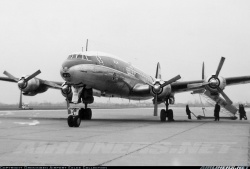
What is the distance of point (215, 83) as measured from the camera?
21500 millimetres

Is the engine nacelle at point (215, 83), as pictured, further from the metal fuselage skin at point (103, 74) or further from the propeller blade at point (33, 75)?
the propeller blade at point (33, 75)

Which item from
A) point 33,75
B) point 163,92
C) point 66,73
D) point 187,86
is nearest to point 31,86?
point 33,75

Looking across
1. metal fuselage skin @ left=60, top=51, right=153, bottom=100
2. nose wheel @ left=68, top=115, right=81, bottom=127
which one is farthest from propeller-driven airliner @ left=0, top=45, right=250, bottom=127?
nose wheel @ left=68, top=115, right=81, bottom=127

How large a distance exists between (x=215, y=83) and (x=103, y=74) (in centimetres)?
778

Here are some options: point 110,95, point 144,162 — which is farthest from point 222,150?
point 110,95

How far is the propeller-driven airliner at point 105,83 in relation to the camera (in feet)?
61.0

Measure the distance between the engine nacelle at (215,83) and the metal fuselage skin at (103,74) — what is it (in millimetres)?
4230

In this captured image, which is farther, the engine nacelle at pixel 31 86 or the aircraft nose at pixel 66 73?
the engine nacelle at pixel 31 86

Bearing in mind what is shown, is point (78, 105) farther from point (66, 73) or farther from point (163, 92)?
point (163, 92)

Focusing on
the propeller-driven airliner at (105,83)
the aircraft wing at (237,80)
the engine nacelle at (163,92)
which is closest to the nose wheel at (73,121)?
the propeller-driven airliner at (105,83)

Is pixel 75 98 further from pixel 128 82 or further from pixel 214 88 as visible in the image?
pixel 214 88

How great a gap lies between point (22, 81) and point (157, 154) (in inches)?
671

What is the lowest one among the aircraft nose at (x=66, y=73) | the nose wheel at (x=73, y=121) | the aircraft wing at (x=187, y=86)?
the nose wheel at (x=73, y=121)

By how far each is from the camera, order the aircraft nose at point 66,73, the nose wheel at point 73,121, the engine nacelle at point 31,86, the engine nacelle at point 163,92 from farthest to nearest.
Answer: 1. the engine nacelle at point 31,86
2. the engine nacelle at point 163,92
3. the aircraft nose at point 66,73
4. the nose wheel at point 73,121
